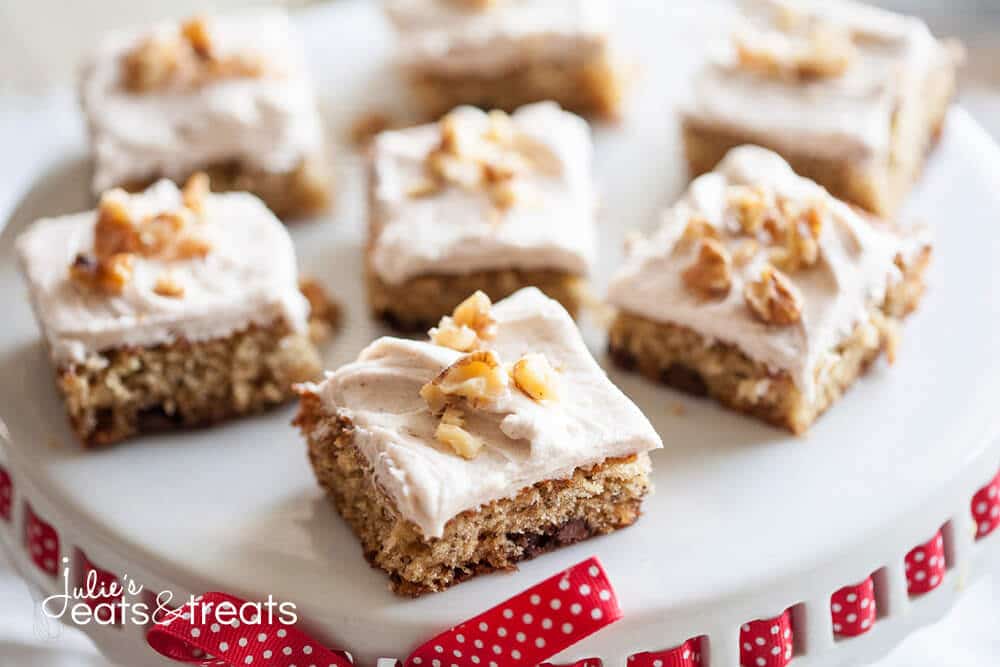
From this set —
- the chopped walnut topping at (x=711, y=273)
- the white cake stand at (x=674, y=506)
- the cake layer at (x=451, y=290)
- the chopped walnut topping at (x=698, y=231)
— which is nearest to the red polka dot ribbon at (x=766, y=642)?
the white cake stand at (x=674, y=506)

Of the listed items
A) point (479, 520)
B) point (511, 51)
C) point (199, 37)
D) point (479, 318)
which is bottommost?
point (479, 520)

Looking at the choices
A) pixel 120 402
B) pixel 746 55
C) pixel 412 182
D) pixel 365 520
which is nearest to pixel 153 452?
pixel 120 402

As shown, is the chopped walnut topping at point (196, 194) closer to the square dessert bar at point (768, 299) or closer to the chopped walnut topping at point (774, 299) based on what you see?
the square dessert bar at point (768, 299)

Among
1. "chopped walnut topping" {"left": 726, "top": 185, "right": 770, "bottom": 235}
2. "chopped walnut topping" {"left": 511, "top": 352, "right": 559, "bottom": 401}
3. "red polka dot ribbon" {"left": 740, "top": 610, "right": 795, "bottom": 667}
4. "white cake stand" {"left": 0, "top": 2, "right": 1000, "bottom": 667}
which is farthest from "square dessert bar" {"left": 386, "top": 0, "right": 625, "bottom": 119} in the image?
"red polka dot ribbon" {"left": 740, "top": 610, "right": 795, "bottom": 667}

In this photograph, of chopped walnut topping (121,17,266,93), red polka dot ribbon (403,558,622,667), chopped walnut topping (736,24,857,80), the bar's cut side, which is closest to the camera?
red polka dot ribbon (403,558,622,667)

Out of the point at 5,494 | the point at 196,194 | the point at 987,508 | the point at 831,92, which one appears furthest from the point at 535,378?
the point at 831,92

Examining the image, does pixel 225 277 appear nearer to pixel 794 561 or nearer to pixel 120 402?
pixel 120 402

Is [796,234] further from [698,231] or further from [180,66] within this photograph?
[180,66]

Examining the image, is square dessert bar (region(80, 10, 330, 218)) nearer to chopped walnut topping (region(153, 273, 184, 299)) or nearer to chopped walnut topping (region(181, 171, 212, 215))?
chopped walnut topping (region(181, 171, 212, 215))
